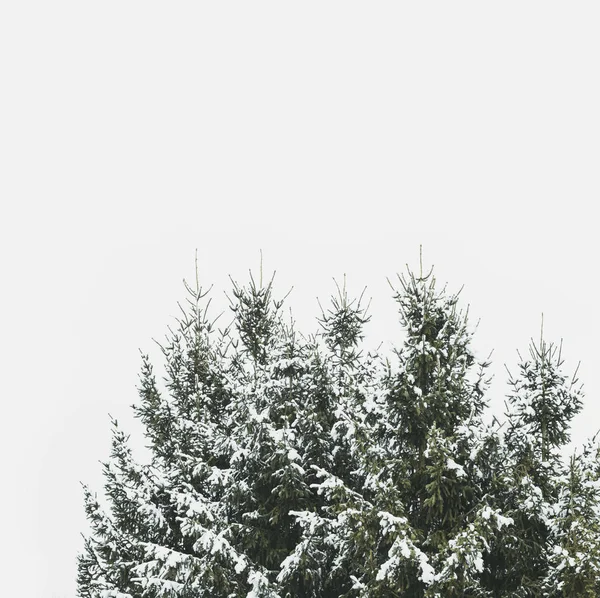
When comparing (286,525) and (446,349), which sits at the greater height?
(446,349)

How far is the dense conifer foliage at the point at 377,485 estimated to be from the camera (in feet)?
31.1

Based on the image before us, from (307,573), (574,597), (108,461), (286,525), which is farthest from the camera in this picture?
(108,461)

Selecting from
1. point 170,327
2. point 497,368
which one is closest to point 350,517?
point 497,368

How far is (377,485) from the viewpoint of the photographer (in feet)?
31.7

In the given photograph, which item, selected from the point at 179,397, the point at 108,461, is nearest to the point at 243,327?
the point at 179,397

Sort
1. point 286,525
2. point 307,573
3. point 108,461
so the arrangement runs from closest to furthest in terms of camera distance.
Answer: point 307,573 → point 286,525 → point 108,461

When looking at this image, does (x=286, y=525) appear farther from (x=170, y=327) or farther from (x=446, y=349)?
(x=170, y=327)

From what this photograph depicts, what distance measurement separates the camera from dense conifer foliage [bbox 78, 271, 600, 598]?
947cm

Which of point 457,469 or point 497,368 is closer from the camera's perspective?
point 457,469

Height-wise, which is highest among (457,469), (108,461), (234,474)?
(108,461)

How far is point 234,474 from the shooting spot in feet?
40.7

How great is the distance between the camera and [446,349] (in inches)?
430

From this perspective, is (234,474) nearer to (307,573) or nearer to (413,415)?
(307,573)

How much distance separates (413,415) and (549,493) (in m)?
2.52
